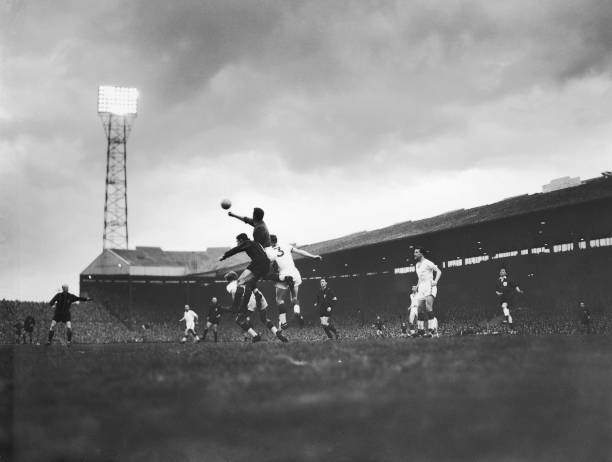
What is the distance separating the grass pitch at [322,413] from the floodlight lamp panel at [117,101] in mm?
36996

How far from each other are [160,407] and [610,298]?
51.8ft

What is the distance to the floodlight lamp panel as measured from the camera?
40.7 m

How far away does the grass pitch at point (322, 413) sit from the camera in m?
5.10

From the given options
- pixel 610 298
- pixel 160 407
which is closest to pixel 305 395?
pixel 160 407

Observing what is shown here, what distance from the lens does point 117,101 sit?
135ft

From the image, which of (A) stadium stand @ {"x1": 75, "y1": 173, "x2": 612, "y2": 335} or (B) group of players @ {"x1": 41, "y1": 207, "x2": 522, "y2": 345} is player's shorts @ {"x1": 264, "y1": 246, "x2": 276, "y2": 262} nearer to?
(B) group of players @ {"x1": 41, "y1": 207, "x2": 522, "y2": 345}

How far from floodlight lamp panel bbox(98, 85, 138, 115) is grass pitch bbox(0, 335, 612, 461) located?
36996 mm

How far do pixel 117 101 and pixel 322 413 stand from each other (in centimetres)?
3993

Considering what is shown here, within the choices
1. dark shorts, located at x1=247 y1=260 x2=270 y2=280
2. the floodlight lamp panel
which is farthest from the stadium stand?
the floodlight lamp panel

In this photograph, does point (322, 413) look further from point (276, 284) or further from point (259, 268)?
point (276, 284)

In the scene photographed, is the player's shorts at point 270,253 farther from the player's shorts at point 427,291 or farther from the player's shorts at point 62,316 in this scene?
the player's shorts at point 62,316

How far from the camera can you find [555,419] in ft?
17.9

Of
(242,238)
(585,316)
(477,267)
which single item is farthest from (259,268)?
(477,267)

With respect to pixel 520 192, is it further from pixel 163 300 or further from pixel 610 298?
pixel 163 300
